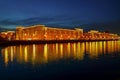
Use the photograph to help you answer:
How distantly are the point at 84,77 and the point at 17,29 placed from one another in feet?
483

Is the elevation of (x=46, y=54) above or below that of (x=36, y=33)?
below

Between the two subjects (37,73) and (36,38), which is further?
(36,38)

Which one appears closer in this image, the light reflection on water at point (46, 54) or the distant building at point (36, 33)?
the light reflection on water at point (46, 54)

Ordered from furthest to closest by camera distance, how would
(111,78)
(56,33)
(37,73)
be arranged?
(56,33) < (37,73) < (111,78)

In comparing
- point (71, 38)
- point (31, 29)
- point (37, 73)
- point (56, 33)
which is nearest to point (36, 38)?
point (31, 29)

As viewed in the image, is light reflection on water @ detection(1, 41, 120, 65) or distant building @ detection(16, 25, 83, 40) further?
distant building @ detection(16, 25, 83, 40)

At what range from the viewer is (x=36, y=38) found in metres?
165

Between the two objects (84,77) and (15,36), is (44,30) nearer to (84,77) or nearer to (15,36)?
(15,36)

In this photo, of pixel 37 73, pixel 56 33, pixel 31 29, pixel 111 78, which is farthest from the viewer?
pixel 56 33

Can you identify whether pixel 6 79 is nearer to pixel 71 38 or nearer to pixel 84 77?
pixel 84 77

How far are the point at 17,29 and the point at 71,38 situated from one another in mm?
45369

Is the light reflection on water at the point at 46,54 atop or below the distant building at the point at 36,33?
below

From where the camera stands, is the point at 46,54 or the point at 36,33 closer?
the point at 46,54

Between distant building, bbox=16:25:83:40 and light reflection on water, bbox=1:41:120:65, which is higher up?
distant building, bbox=16:25:83:40
